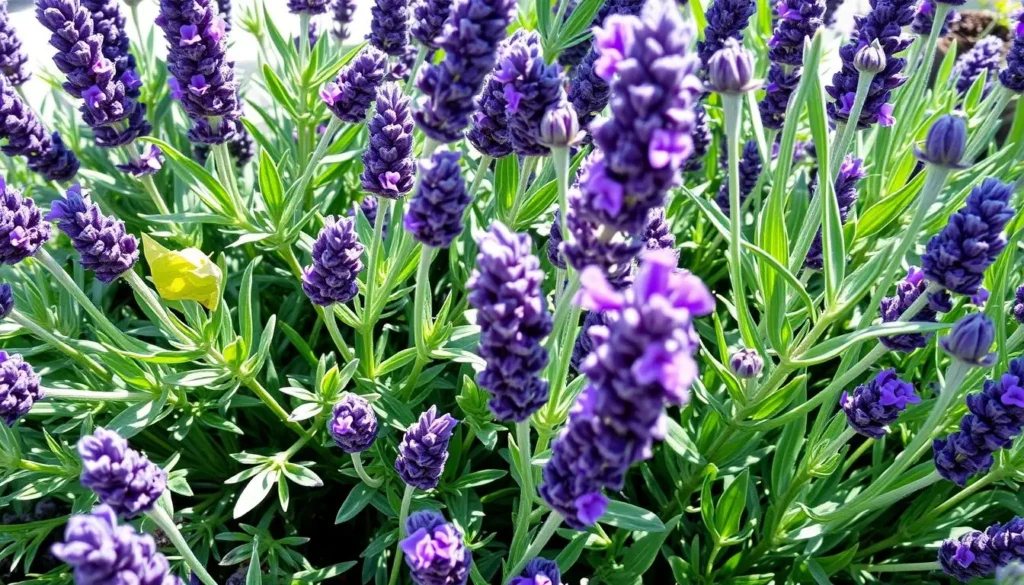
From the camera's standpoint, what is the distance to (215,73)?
2.35 meters

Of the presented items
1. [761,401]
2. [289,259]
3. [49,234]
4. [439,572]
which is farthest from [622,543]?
[49,234]

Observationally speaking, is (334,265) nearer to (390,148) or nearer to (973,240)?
(390,148)

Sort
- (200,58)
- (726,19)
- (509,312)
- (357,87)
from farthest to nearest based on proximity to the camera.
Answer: (726,19) < (357,87) < (200,58) < (509,312)

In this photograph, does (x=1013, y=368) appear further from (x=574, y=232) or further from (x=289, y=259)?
(x=289, y=259)

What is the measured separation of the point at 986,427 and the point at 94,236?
2236 mm

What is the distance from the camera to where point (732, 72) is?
1649 millimetres

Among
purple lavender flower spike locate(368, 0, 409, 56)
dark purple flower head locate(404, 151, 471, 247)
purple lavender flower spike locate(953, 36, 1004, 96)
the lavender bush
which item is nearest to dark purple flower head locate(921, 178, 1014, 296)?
the lavender bush

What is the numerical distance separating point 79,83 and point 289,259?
797 millimetres

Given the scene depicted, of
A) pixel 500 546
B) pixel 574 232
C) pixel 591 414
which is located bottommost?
pixel 500 546

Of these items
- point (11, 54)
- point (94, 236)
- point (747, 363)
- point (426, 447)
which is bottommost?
point (426, 447)

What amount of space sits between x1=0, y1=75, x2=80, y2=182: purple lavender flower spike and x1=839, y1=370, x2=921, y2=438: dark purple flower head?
2535mm

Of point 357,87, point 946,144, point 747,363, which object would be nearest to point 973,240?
point 946,144

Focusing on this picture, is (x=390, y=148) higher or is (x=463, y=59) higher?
(x=463, y=59)

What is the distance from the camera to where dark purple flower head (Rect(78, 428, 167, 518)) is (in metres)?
1.50
